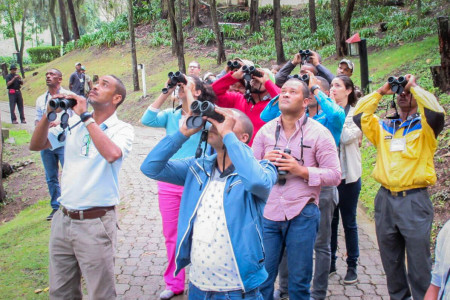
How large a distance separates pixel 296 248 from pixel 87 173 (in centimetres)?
183

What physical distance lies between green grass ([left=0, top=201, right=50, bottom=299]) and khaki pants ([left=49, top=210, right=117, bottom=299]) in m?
1.58

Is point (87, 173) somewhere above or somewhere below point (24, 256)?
above

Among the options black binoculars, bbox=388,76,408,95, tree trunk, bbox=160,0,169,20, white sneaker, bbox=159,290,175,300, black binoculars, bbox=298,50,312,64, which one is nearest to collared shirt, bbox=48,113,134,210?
white sneaker, bbox=159,290,175,300

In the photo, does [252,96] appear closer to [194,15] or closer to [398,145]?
[398,145]

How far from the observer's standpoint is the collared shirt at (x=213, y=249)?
308cm

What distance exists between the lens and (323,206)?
4742mm

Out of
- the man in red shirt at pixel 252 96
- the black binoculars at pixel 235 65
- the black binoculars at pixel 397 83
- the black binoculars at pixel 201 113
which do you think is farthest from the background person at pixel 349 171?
the black binoculars at pixel 201 113

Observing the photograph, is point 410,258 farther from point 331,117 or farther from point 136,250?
point 136,250

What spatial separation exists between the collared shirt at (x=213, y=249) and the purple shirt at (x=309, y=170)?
106 cm

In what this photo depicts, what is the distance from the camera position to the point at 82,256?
12.5 ft

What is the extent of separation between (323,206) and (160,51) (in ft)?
77.6

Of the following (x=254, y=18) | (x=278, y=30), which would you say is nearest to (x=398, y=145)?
(x=278, y=30)

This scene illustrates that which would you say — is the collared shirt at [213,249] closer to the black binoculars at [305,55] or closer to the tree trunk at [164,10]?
the black binoculars at [305,55]

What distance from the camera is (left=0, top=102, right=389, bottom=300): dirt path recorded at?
5.22 meters
